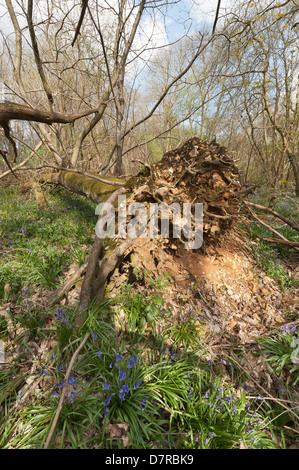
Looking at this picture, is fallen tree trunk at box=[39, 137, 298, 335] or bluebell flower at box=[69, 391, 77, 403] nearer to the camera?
bluebell flower at box=[69, 391, 77, 403]

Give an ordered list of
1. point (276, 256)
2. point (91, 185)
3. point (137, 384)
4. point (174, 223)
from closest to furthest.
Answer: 1. point (137, 384)
2. point (174, 223)
3. point (276, 256)
4. point (91, 185)

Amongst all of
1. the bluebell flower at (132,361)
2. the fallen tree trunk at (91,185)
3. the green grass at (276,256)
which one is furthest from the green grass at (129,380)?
the fallen tree trunk at (91,185)

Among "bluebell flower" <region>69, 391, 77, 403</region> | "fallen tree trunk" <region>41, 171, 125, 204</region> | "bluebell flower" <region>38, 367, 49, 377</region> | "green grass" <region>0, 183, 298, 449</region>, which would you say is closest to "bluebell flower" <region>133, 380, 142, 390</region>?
"green grass" <region>0, 183, 298, 449</region>

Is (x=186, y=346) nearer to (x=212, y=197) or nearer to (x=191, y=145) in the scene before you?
(x=212, y=197)

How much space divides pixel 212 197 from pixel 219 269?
3.51ft

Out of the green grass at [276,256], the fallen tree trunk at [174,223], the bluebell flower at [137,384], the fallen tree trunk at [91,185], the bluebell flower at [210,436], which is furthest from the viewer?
the fallen tree trunk at [91,185]

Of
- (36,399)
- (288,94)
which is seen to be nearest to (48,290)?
(36,399)

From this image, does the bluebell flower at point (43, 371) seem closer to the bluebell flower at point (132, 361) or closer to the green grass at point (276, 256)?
the bluebell flower at point (132, 361)

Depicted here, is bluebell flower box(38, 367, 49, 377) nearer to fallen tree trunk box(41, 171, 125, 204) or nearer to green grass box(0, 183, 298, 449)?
green grass box(0, 183, 298, 449)

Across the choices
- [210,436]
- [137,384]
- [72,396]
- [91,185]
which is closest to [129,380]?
[137,384]

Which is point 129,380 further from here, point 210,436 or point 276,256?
point 276,256

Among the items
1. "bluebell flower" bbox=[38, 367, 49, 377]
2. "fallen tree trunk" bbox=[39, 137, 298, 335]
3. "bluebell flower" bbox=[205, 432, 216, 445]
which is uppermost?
"fallen tree trunk" bbox=[39, 137, 298, 335]

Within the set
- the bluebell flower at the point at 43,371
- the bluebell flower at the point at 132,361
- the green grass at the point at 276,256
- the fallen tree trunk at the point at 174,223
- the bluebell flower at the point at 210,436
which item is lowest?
the bluebell flower at the point at 210,436
